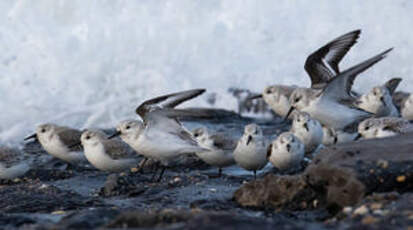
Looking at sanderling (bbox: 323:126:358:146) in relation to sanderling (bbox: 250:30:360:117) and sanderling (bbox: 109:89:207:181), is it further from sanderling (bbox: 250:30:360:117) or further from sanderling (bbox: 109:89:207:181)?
sanderling (bbox: 109:89:207:181)

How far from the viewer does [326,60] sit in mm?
11125

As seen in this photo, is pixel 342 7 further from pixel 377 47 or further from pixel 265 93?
pixel 265 93

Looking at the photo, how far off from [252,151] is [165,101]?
1.21 meters

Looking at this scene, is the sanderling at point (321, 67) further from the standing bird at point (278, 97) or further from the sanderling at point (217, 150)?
the sanderling at point (217, 150)

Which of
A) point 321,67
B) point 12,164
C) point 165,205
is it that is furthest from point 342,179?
point 321,67

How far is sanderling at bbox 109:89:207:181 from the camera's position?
811 centimetres

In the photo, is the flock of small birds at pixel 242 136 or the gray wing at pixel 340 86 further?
the gray wing at pixel 340 86

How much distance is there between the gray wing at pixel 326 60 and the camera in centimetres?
1079

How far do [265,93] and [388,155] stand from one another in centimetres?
586

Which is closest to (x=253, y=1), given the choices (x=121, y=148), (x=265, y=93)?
(x=265, y=93)

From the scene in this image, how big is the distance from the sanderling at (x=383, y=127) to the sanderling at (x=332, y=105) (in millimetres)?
860

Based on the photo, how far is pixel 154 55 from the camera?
53.7 ft

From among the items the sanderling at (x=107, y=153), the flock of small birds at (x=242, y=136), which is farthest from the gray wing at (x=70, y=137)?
the sanderling at (x=107, y=153)

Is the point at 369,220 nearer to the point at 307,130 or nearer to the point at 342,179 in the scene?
the point at 342,179
